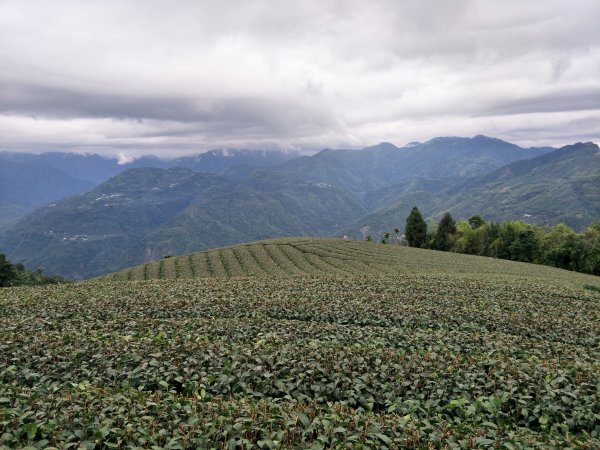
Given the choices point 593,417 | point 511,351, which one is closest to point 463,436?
point 593,417

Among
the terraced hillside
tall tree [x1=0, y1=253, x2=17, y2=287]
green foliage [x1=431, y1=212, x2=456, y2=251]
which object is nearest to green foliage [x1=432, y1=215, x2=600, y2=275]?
green foliage [x1=431, y1=212, x2=456, y2=251]

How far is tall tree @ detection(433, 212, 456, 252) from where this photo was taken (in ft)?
406

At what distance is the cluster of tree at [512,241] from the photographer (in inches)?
4156

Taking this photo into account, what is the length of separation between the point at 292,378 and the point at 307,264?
58.7 meters

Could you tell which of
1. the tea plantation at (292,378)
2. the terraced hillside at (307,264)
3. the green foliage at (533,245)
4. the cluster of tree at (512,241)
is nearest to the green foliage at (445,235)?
the cluster of tree at (512,241)

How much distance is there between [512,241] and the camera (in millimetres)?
119812

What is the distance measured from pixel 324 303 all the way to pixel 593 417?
14.3 metres

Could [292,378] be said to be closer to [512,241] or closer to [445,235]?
[445,235]

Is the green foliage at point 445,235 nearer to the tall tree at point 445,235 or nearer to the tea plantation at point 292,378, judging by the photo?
the tall tree at point 445,235

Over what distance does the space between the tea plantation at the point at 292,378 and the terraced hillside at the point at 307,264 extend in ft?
121

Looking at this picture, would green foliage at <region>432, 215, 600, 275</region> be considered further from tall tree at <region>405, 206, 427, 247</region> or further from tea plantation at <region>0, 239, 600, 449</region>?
tea plantation at <region>0, 239, 600, 449</region>

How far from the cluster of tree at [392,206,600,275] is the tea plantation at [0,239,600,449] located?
327ft

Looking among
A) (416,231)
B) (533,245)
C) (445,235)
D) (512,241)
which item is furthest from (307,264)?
(512,241)

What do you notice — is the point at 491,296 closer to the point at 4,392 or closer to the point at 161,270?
the point at 4,392
